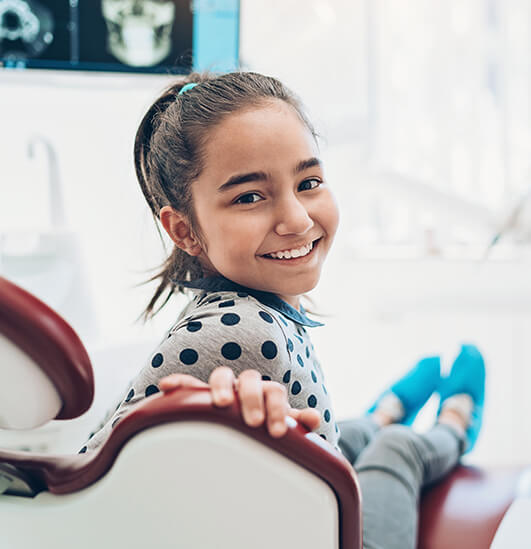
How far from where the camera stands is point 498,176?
6.96ft

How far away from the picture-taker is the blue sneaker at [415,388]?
5.08ft

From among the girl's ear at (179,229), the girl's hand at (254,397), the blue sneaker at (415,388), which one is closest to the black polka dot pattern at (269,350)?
the girl's hand at (254,397)

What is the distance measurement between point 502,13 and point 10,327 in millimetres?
2115

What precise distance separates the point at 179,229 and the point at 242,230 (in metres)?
0.12

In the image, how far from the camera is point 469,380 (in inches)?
60.5

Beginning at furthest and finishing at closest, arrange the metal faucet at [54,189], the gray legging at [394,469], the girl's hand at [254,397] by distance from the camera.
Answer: the metal faucet at [54,189], the gray legging at [394,469], the girl's hand at [254,397]

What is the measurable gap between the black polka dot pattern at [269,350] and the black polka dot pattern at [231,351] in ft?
0.08

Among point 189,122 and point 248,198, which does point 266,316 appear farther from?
point 189,122

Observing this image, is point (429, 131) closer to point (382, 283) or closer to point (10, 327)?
point (382, 283)

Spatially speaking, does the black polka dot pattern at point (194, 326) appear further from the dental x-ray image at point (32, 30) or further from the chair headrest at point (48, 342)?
the dental x-ray image at point (32, 30)

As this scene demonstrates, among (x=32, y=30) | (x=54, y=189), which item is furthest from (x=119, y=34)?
(x=54, y=189)

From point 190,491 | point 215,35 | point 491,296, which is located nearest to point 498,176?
point 491,296

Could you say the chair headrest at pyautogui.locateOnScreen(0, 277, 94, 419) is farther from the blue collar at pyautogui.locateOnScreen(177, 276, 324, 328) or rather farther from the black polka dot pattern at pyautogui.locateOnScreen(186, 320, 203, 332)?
the blue collar at pyautogui.locateOnScreen(177, 276, 324, 328)

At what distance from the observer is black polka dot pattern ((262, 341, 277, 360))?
0.63m
